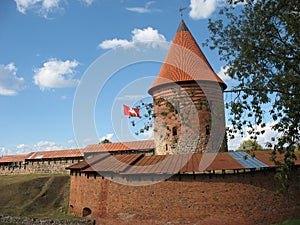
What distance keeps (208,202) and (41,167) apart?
21643mm

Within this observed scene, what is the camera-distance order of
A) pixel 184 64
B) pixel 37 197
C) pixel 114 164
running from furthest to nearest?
pixel 37 197 → pixel 184 64 → pixel 114 164

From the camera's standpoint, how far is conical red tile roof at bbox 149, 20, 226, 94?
15.2 m

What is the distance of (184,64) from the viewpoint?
1573cm

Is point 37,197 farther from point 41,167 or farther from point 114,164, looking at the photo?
point 41,167

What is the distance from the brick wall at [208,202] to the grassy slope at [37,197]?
15.4ft

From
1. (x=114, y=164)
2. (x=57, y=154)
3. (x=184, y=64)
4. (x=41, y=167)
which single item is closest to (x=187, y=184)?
(x=114, y=164)

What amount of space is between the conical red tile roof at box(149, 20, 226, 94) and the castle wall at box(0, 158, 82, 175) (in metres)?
14.8

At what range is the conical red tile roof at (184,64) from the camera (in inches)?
599

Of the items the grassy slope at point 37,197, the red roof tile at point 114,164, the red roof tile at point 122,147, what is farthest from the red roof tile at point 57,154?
the red roof tile at point 114,164

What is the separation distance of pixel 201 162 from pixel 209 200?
1593mm

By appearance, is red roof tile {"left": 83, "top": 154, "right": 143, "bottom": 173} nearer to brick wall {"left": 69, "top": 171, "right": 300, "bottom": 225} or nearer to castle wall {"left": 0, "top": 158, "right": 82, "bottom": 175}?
brick wall {"left": 69, "top": 171, "right": 300, "bottom": 225}

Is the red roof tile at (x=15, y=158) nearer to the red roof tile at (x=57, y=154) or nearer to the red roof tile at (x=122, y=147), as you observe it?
the red roof tile at (x=57, y=154)

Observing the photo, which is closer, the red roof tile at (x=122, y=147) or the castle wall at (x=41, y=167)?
the red roof tile at (x=122, y=147)

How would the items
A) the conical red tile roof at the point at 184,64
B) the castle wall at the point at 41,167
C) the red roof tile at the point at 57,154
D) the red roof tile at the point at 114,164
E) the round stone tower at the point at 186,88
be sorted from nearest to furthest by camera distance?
the red roof tile at the point at 114,164
the round stone tower at the point at 186,88
the conical red tile roof at the point at 184,64
the red roof tile at the point at 57,154
the castle wall at the point at 41,167
